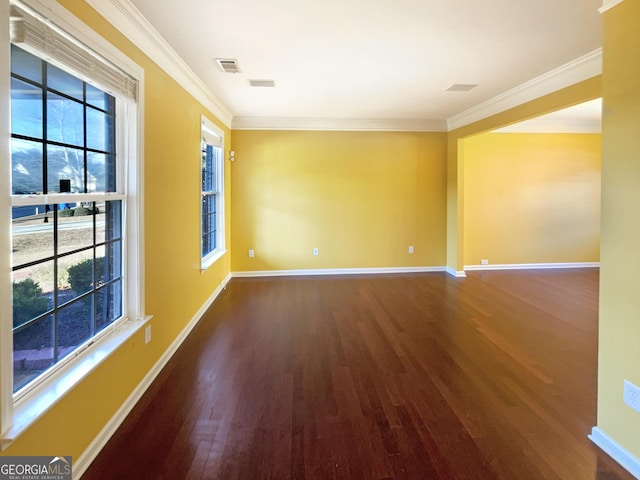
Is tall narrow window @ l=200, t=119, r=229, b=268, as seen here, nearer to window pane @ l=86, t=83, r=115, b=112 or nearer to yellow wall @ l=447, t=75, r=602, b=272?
window pane @ l=86, t=83, r=115, b=112

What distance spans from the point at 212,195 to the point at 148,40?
2.53 metres

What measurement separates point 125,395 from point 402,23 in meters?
3.03

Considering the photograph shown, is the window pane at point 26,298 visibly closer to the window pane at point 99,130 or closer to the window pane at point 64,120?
the window pane at point 64,120

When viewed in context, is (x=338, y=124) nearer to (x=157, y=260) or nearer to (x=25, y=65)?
(x=157, y=260)

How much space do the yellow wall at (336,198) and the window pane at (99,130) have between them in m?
3.45

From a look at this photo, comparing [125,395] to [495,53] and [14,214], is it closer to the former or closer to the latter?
[14,214]

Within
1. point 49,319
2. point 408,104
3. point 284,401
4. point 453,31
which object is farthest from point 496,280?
point 49,319

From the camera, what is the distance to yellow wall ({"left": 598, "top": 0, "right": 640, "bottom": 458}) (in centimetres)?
164

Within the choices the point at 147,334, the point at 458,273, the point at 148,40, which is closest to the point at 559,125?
the point at 458,273

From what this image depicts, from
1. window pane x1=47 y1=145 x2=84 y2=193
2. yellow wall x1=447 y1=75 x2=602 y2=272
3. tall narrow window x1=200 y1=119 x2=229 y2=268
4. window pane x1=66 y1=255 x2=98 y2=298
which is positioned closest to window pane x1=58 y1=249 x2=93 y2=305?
window pane x1=66 y1=255 x2=98 y2=298

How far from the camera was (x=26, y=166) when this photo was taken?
143 cm

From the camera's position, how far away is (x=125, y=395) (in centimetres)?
206

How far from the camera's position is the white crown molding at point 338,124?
17.7 ft

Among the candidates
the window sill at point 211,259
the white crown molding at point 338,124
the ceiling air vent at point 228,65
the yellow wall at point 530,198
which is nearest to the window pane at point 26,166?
the ceiling air vent at point 228,65
